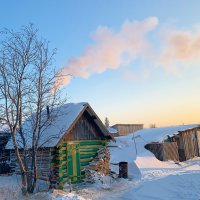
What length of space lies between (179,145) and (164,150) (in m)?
3.60

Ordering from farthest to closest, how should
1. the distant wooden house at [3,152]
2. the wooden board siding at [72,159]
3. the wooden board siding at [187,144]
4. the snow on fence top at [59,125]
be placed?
the wooden board siding at [187,144] → the distant wooden house at [3,152] → the wooden board siding at [72,159] → the snow on fence top at [59,125]

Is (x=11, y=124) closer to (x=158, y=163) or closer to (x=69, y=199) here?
(x=69, y=199)

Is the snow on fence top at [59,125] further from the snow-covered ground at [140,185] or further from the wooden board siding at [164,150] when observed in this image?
the wooden board siding at [164,150]

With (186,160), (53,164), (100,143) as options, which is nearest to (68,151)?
(53,164)

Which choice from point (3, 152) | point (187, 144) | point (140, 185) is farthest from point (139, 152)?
point (3, 152)

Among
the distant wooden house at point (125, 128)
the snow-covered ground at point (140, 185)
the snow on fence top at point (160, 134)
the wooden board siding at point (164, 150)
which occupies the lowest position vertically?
the snow-covered ground at point (140, 185)

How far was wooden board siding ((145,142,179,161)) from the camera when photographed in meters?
26.8

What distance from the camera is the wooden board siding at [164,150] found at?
87.9 ft

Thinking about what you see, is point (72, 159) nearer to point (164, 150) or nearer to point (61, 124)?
point (61, 124)

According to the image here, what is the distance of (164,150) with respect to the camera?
26969 mm

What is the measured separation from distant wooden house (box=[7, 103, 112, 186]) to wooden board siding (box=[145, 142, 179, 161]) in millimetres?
8230

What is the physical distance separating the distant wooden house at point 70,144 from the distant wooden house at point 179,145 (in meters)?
8.26

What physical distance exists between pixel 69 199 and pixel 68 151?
6228 millimetres

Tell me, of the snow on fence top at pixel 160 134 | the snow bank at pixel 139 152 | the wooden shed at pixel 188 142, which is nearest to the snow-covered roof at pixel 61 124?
the snow bank at pixel 139 152
